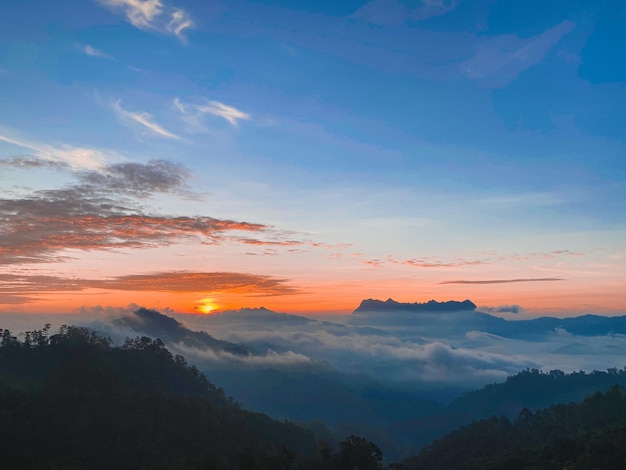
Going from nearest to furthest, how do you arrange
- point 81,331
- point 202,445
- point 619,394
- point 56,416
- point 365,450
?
point 365,450
point 56,416
point 202,445
point 81,331
point 619,394

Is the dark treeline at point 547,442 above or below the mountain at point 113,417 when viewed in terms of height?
below

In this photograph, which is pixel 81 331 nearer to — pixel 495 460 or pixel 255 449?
pixel 255 449

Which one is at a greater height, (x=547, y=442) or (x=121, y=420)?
(x=121, y=420)

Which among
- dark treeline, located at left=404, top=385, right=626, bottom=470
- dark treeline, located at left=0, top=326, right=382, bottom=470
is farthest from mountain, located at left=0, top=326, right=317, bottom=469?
dark treeline, located at left=404, top=385, right=626, bottom=470

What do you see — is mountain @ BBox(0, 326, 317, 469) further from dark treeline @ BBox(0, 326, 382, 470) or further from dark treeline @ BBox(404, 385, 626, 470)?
dark treeline @ BBox(404, 385, 626, 470)

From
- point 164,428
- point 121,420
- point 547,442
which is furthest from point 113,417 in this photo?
point 547,442

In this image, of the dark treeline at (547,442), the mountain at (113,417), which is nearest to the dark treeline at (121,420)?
the mountain at (113,417)

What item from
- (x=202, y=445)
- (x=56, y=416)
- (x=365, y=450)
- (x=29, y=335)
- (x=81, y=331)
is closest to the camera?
(x=365, y=450)

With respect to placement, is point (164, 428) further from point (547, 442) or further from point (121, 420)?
point (547, 442)

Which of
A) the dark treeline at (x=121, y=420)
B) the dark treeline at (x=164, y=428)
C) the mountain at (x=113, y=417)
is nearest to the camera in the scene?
the dark treeline at (x=121, y=420)

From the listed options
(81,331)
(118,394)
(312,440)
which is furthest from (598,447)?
(81,331)

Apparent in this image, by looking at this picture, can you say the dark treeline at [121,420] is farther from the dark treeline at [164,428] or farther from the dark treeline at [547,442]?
the dark treeline at [547,442]

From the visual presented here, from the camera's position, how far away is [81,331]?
13738 cm

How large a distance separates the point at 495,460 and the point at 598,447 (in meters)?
22.3
